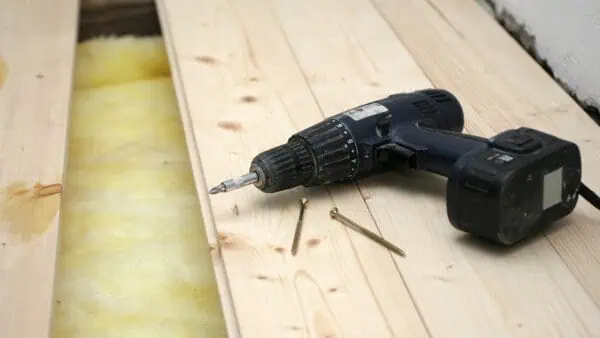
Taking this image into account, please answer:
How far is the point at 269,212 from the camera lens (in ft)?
3.58

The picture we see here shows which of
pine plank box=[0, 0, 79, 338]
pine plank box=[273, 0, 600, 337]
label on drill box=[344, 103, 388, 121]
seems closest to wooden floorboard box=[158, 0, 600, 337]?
pine plank box=[273, 0, 600, 337]

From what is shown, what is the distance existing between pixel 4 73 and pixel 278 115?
54 centimetres

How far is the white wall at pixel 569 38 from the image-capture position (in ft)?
4.34

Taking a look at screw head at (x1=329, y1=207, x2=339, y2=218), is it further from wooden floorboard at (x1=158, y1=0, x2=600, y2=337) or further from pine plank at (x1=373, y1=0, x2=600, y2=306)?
pine plank at (x1=373, y1=0, x2=600, y2=306)

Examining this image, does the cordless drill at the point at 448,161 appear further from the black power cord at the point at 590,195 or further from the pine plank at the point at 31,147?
the pine plank at the point at 31,147

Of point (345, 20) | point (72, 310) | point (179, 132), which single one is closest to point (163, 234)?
point (72, 310)

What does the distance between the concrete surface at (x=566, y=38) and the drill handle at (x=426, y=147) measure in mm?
386

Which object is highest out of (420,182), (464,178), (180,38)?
(464,178)

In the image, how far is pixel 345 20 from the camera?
1594 mm

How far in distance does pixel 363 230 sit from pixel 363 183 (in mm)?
117

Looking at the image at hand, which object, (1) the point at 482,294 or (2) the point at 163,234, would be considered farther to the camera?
(2) the point at 163,234

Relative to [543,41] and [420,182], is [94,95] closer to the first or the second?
[420,182]

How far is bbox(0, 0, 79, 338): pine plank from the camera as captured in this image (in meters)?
0.98

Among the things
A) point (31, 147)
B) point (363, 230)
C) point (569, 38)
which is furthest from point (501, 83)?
point (31, 147)
